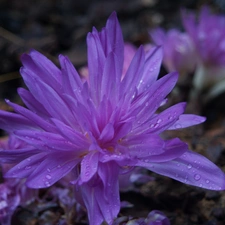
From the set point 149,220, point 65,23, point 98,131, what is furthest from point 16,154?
point 65,23

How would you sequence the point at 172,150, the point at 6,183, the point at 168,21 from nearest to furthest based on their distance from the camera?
the point at 172,150 < the point at 6,183 < the point at 168,21

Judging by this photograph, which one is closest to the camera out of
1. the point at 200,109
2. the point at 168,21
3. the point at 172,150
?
the point at 172,150

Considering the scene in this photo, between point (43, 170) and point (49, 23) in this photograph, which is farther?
point (49, 23)

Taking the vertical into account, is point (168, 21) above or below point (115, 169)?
above

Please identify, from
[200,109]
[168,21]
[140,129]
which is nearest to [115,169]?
[140,129]

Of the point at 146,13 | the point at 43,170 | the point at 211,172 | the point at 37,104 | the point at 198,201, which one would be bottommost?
the point at 198,201

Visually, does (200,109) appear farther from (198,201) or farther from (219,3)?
(219,3)

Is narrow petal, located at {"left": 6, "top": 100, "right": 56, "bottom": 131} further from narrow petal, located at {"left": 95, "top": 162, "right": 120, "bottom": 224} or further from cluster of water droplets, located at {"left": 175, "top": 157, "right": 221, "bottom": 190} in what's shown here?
cluster of water droplets, located at {"left": 175, "top": 157, "right": 221, "bottom": 190}
